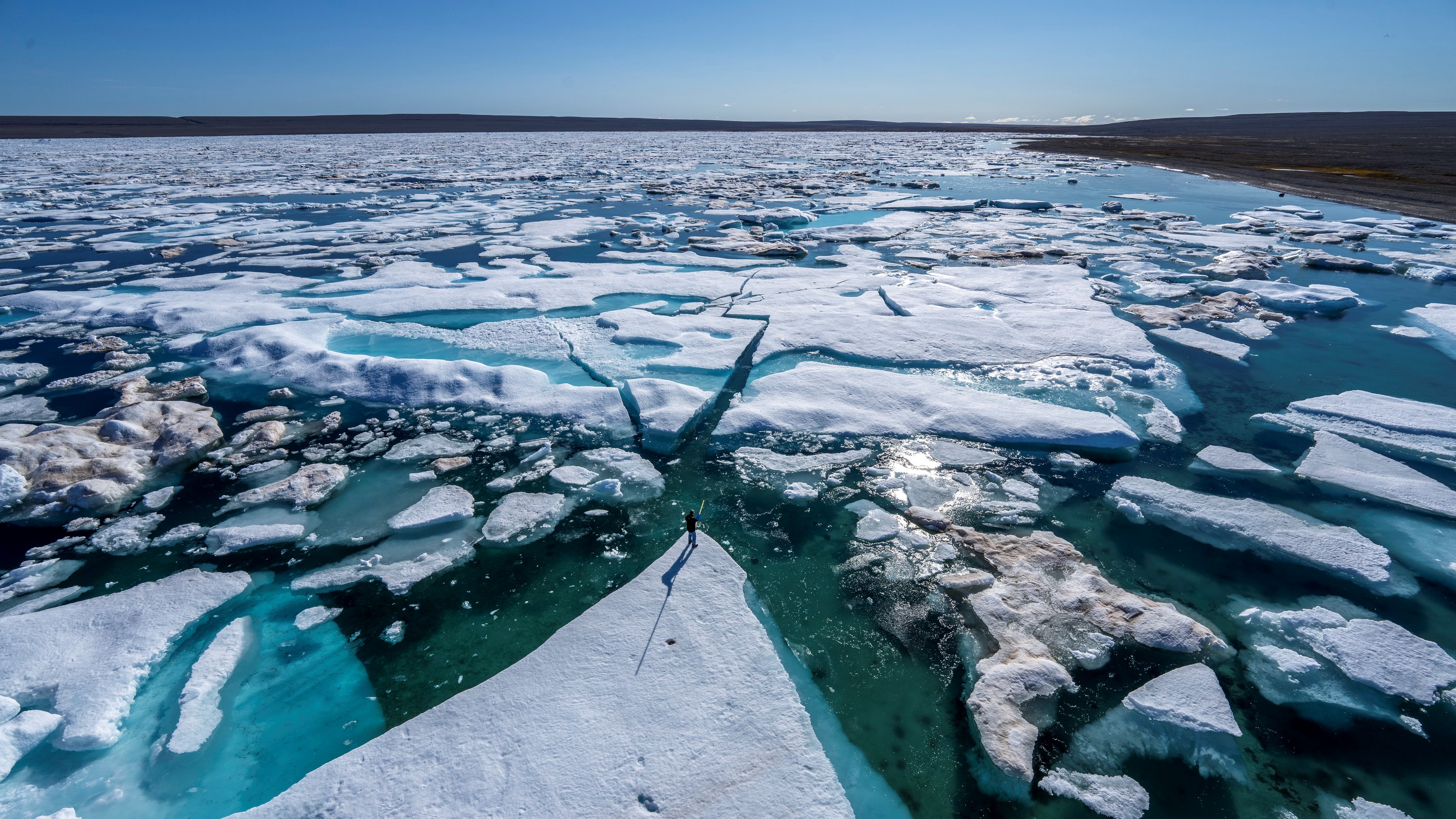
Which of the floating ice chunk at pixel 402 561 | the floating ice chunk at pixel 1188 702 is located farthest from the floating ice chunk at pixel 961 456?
the floating ice chunk at pixel 402 561

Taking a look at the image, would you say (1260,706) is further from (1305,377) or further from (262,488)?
(262,488)

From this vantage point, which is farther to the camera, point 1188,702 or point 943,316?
point 943,316

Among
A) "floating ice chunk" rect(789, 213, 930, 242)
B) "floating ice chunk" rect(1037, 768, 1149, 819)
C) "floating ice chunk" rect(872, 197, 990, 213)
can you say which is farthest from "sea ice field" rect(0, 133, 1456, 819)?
"floating ice chunk" rect(872, 197, 990, 213)

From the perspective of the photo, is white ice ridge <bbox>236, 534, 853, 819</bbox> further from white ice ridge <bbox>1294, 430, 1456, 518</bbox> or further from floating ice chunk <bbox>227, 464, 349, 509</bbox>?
white ice ridge <bbox>1294, 430, 1456, 518</bbox>

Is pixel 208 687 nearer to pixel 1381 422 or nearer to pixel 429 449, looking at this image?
pixel 429 449

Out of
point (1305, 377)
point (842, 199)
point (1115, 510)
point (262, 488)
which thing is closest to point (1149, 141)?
point (842, 199)

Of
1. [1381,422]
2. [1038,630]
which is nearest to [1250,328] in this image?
[1381,422]

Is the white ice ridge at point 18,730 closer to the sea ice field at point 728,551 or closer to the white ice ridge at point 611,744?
the sea ice field at point 728,551
